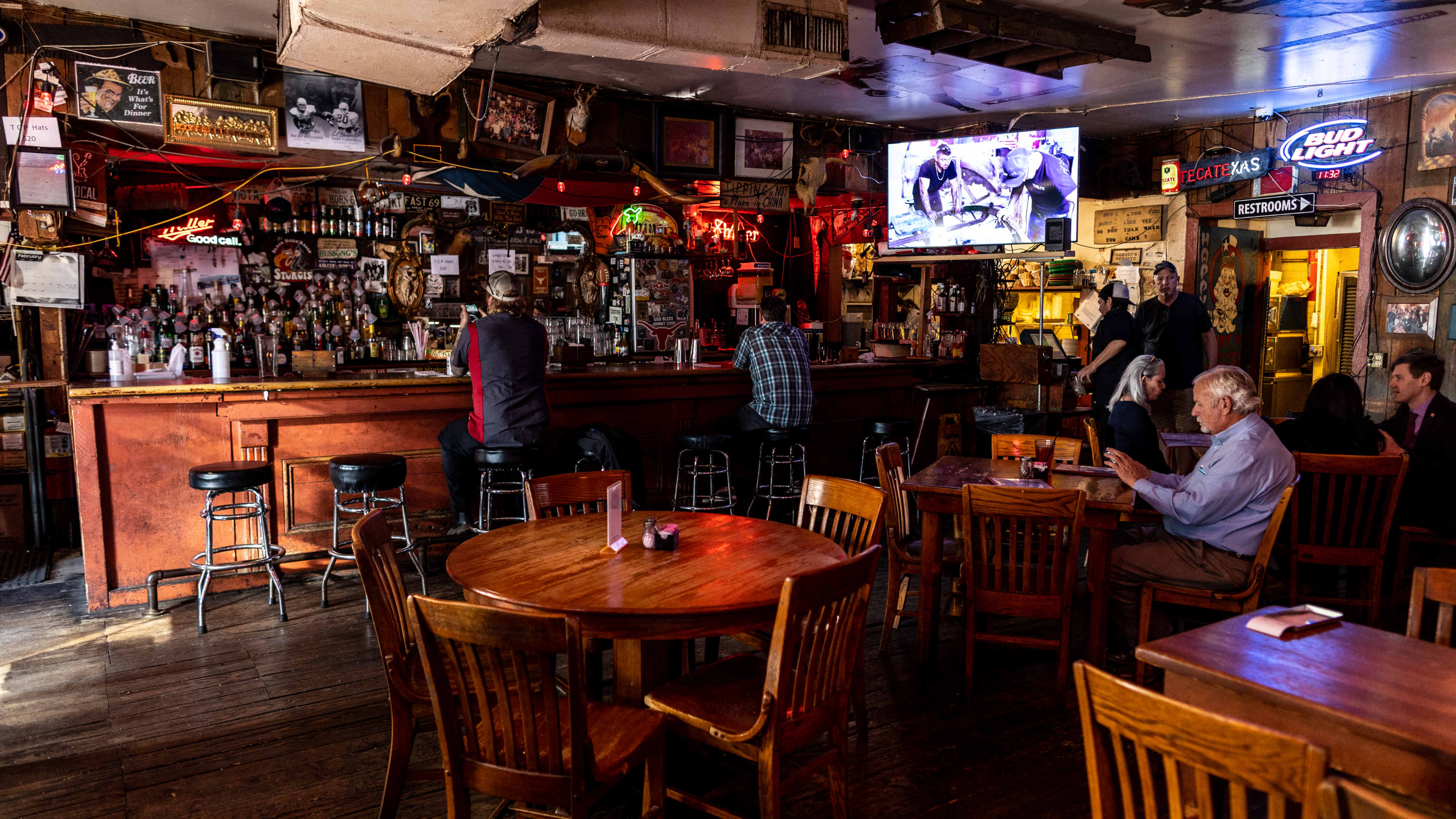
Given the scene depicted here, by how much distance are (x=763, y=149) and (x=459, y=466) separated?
367cm

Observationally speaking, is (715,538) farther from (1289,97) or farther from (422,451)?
(1289,97)

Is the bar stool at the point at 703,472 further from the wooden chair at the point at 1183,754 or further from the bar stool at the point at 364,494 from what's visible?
the wooden chair at the point at 1183,754

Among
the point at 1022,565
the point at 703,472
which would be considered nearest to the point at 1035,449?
the point at 1022,565

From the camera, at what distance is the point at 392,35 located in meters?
4.05

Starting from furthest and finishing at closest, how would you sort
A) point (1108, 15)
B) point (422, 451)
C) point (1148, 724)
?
point (422, 451) < point (1108, 15) < point (1148, 724)

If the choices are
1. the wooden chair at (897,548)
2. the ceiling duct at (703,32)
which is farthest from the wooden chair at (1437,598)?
the ceiling duct at (703,32)

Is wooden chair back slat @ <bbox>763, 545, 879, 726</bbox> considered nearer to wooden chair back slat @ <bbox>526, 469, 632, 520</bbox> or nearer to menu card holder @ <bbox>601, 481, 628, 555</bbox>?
menu card holder @ <bbox>601, 481, 628, 555</bbox>

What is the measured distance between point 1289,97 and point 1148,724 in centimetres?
755

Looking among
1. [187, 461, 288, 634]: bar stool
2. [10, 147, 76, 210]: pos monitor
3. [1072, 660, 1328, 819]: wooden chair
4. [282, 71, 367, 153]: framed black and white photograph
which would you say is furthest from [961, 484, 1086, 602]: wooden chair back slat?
[10, 147, 76, 210]: pos monitor

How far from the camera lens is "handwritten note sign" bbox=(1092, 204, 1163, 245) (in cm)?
867

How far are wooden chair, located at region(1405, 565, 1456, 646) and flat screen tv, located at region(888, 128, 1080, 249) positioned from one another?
448cm

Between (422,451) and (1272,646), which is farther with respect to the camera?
(422,451)

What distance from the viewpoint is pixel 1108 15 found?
515 centimetres

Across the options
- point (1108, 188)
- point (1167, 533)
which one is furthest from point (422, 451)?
point (1108, 188)
